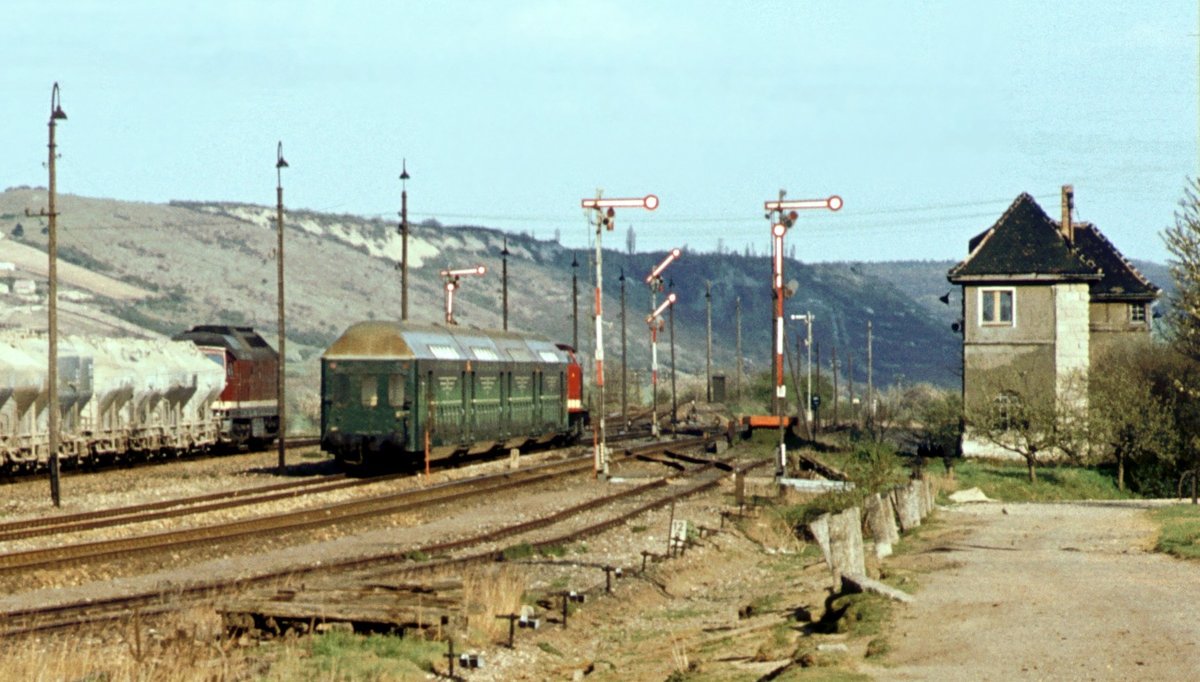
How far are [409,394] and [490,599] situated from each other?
766 inches

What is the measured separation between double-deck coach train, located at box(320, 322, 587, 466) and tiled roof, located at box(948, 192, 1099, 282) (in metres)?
21.5

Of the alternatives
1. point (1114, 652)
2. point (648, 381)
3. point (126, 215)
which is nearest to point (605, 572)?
point (1114, 652)

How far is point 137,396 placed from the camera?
43.9 metres

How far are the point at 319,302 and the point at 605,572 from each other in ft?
502

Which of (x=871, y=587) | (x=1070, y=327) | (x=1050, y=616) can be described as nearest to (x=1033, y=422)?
(x=1070, y=327)

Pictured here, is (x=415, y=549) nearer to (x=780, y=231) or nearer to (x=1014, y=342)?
(x=780, y=231)

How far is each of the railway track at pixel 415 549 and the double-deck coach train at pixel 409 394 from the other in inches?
74.1

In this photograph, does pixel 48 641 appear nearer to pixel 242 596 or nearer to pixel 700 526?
pixel 242 596

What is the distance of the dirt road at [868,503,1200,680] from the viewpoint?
40.8 feet

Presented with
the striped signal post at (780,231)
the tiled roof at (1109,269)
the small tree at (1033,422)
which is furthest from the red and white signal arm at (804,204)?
the tiled roof at (1109,269)

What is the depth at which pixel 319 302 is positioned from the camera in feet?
562

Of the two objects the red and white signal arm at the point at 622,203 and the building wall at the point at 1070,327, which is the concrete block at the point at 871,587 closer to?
the red and white signal arm at the point at 622,203

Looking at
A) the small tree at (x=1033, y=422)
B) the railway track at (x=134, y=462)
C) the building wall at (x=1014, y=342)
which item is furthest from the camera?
the building wall at (x=1014, y=342)

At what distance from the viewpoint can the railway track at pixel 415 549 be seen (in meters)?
16.7
